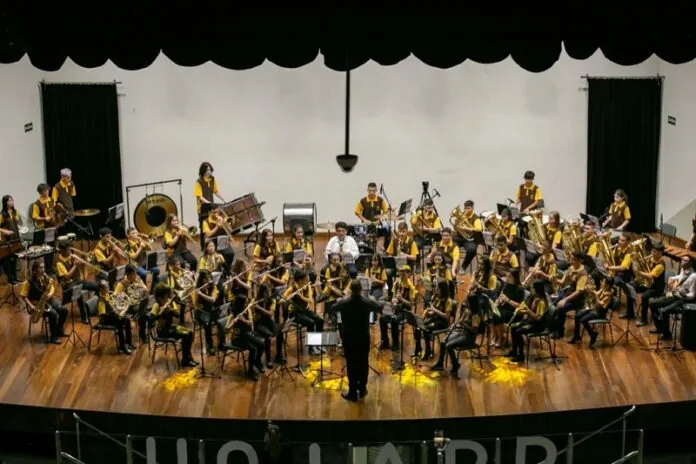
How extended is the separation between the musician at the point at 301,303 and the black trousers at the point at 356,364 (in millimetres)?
1208

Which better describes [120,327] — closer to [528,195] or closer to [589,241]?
[589,241]

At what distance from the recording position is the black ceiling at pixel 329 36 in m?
8.60

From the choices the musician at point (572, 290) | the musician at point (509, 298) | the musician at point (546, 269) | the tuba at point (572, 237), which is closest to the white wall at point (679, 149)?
the tuba at point (572, 237)

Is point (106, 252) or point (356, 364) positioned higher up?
point (106, 252)

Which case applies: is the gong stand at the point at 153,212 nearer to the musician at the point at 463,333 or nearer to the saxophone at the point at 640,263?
the musician at the point at 463,333

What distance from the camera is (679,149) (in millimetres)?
15984

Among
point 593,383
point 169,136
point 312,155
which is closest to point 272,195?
point 312,155

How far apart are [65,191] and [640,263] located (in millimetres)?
8646

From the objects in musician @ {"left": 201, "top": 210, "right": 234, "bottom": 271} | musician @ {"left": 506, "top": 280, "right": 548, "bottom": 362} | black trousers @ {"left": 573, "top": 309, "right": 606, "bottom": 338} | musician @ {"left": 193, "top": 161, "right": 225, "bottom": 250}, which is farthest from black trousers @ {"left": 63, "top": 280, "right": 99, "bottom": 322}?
black trousers @ {"left": 573, "top": 309, "right": 606, "bottom": 338}

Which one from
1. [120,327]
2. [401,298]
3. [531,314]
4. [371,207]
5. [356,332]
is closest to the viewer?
[356,332]

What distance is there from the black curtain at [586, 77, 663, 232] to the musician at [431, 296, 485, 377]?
21.6 ft

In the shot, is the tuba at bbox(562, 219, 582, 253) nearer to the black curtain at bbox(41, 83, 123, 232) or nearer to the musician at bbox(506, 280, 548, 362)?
the musician at bbox(506, 280, 548, 362)

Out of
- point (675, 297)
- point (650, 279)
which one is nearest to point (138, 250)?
point (650, 279)

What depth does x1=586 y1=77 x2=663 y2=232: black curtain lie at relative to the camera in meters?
16.4
